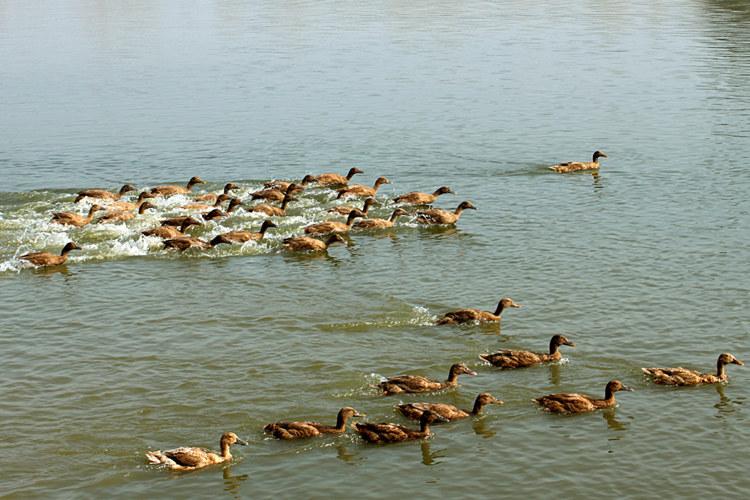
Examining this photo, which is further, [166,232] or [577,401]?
[166,232]

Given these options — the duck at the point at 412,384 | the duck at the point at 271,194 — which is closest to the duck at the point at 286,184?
the duck at the point at 271,194

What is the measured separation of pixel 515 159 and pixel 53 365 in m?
20.2

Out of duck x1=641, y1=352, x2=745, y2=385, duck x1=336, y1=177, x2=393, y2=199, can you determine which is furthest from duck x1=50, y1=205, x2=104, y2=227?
duck x1=641, y1=352, x2=745, y2=385

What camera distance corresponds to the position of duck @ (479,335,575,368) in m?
17.8

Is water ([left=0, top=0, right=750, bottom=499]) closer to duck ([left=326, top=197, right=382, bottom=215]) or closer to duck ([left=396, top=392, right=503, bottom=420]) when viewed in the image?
duck ([left=396, top=392, right=503, bottom=420])

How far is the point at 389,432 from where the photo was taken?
49.8 ft

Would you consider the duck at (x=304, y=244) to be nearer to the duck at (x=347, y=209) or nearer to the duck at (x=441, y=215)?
the duck at (x=347, y=209)

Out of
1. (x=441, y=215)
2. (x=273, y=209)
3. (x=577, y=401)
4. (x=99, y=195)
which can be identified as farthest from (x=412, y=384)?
(x=99, y=195)

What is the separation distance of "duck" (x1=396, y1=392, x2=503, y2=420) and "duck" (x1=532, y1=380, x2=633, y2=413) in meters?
0.99

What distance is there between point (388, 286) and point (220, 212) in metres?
7.77

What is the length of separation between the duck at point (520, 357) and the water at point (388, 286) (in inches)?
9.9

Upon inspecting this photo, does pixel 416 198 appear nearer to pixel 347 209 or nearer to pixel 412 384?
pixel 347 209

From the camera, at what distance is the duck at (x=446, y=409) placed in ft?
52.1

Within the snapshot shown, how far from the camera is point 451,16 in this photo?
8312 centimetres
